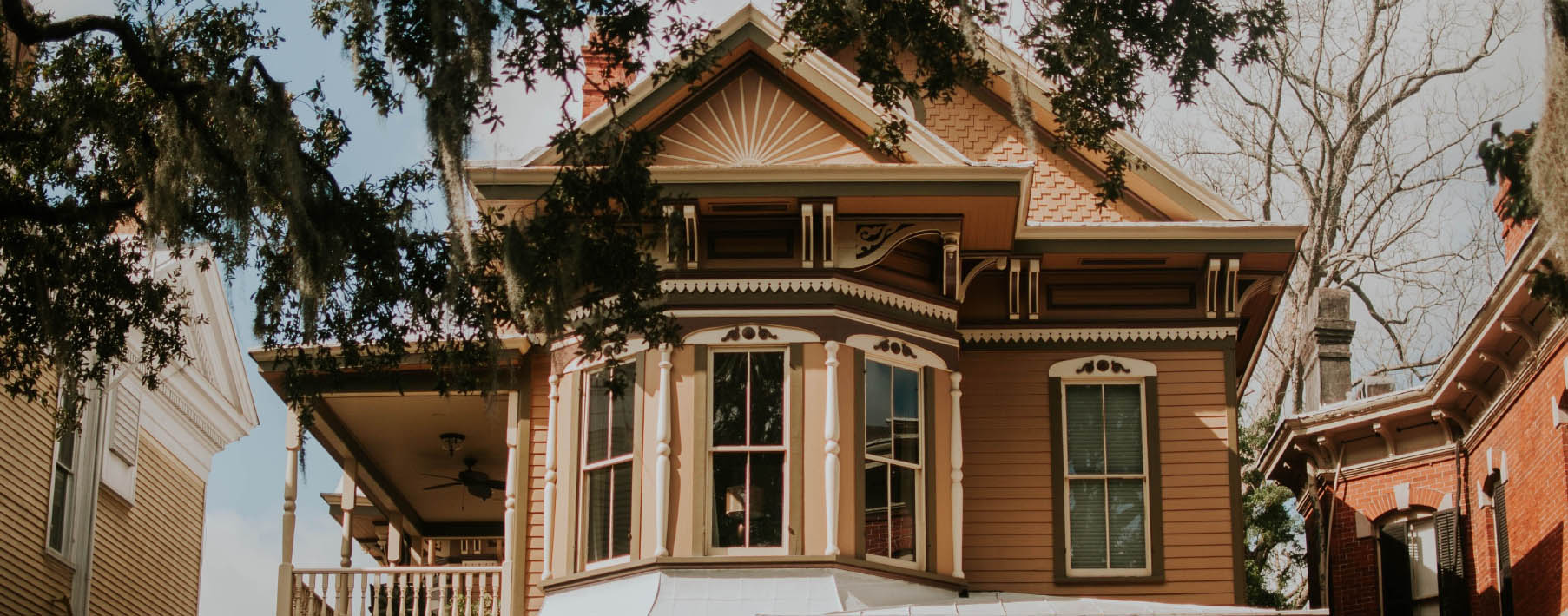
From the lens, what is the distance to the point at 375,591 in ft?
60.8

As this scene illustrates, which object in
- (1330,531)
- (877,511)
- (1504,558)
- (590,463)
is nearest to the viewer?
(877,511)

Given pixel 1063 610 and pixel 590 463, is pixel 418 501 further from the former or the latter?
pixel 1063 610

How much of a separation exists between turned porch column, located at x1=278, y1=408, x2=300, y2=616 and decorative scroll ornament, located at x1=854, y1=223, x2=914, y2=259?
546cm

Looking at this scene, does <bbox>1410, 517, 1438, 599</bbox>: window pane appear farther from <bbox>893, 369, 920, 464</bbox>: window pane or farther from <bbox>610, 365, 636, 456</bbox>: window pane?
<bbox>610, 365, 636, 456</bbox>: window pane

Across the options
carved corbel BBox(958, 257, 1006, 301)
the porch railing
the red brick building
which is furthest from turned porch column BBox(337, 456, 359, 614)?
the red brick building

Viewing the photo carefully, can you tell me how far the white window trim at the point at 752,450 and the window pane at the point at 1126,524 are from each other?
132 inches

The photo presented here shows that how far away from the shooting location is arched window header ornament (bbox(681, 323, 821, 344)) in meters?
17.5

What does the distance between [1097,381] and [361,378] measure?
7043mm

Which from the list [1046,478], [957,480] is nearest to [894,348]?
[957,480]

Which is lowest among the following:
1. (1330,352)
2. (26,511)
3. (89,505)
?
(26,511)

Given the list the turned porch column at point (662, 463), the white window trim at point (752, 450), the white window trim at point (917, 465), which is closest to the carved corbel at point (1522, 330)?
the white window trim at point (917, 465)

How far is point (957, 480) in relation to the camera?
1778 cm

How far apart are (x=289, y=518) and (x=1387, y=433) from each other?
38.8 ft

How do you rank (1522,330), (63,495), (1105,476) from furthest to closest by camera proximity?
(63,495) → (1105,476) → (1522,330)
